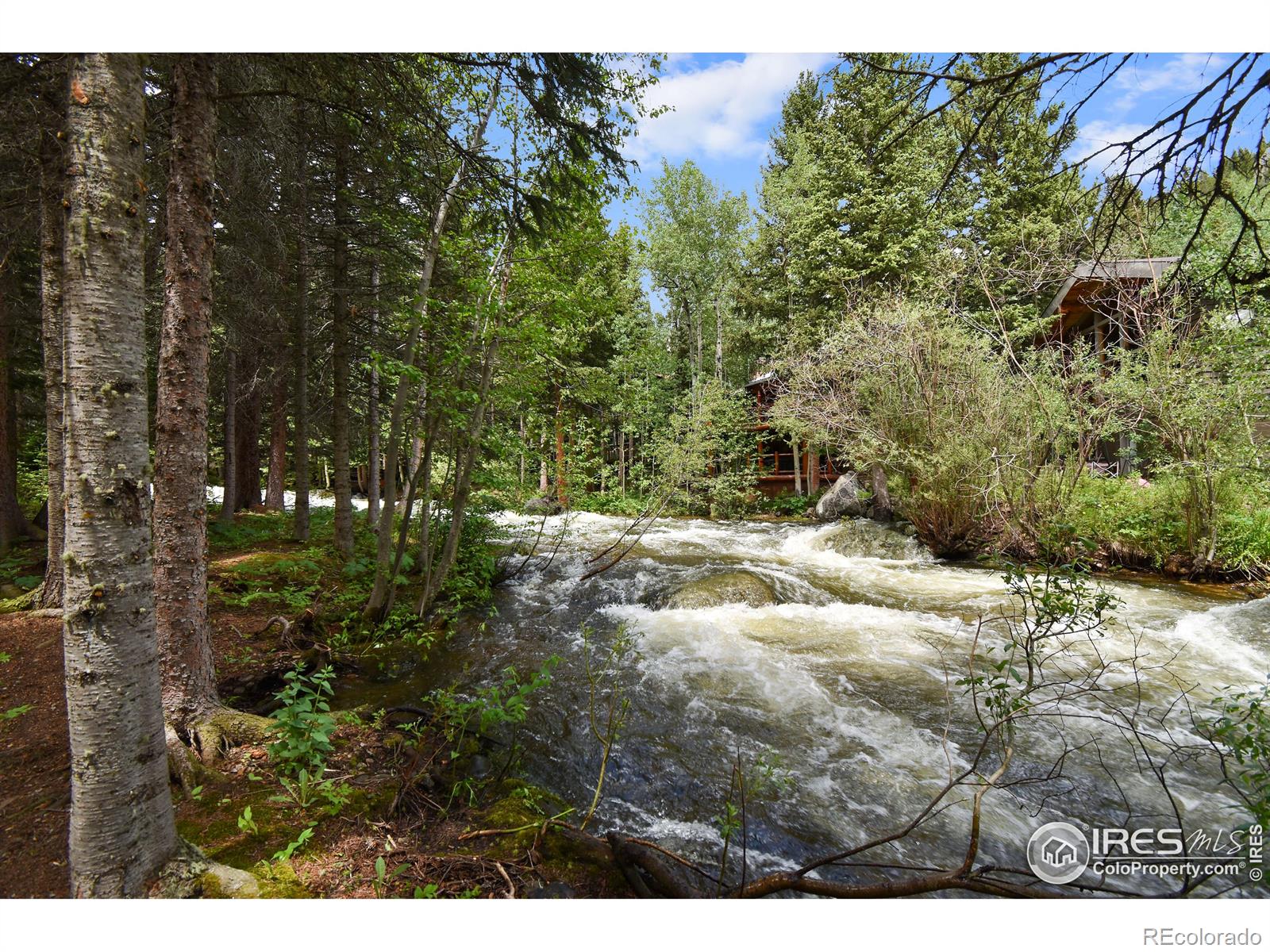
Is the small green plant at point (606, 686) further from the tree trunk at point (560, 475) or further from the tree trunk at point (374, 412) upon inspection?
the tree trunk at point (374, 412)

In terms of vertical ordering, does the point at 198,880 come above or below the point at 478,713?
above

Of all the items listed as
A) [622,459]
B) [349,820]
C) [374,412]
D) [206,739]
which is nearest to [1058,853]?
[349,820]

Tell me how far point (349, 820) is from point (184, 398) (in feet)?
7.51

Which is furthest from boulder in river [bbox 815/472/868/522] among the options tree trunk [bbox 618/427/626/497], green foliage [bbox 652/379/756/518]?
tree trunk [bbox 618/427/626/497]

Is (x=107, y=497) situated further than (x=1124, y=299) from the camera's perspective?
No

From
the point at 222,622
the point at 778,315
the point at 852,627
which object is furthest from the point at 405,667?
the point at 778,315

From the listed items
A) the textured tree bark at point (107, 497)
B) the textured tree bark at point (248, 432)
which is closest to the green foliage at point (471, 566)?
the textured tree bark at point (107, 497)

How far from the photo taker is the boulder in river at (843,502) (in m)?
13.6

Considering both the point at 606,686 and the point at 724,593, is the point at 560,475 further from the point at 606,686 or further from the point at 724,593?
the point at 606,686

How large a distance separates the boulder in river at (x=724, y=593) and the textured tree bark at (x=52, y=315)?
6.32 metres

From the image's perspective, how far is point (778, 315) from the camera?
59.3ft

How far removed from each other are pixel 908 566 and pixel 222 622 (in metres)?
9.70

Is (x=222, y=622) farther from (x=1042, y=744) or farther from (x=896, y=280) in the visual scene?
(x=896, y=280)

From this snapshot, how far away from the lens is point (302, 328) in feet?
22.8
